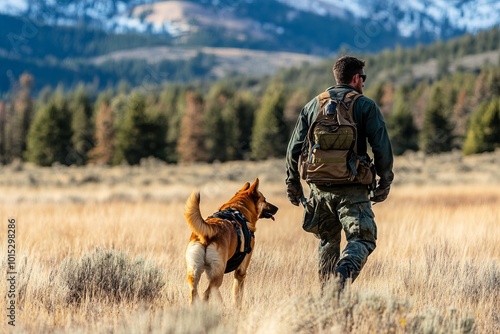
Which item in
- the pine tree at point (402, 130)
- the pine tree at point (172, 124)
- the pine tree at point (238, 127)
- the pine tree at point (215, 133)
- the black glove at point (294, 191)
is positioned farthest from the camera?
the pine tree at point (402, 130)

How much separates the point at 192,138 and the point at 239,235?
2302 inches

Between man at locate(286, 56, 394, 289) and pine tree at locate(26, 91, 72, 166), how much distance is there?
55.0 meters

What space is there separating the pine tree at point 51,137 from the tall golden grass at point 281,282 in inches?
1880

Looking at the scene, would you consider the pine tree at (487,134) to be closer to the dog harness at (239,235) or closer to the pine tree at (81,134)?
the pine tree at (81,134)

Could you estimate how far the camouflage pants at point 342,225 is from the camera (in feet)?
17.4

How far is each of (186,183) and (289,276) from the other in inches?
802

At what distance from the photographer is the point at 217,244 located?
17.2ft

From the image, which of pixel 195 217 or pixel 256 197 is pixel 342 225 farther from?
pixel 195 217

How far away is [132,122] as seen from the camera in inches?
2115

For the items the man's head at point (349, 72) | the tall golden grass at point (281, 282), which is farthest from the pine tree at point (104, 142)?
the man's head at point (349, 72)

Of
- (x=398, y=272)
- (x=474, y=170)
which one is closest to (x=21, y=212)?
(x=398, y=272)

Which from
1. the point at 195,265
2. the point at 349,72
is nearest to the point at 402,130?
the point at 349,72

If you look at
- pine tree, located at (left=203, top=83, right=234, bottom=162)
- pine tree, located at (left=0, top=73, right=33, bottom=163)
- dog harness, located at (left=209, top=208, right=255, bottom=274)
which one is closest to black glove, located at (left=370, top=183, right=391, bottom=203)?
dog harness, located at (left=209, top=208, right=255, bottom=274)

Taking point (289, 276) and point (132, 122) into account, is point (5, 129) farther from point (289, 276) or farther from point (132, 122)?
point (289, 276)
